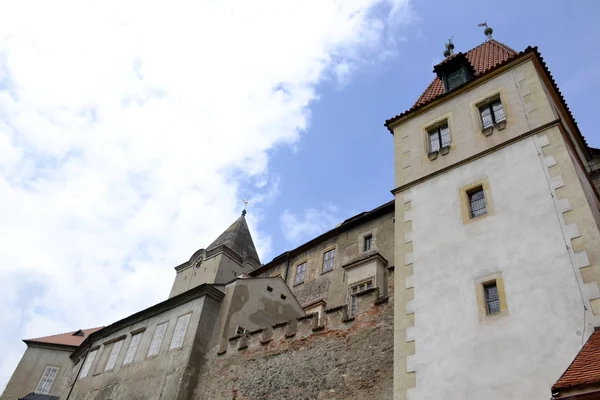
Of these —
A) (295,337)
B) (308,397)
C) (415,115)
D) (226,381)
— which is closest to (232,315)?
(226,381)

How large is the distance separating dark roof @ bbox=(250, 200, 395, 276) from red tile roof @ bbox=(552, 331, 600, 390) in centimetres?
1590

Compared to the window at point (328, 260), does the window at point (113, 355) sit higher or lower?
lower

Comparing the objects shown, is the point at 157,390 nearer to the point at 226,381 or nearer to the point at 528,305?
the point at 226,381

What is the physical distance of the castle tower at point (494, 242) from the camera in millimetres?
9367

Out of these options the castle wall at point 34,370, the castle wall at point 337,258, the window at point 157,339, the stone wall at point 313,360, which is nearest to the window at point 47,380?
the castle wall at point 34,370

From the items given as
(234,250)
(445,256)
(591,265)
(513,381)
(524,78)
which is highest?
(234,250)

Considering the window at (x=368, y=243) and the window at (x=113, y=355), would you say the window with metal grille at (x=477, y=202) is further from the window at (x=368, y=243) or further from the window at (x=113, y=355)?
the window at (x=113, y=355)

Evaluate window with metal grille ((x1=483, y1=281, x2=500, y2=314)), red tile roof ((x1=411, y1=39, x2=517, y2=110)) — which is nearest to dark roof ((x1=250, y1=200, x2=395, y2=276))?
red tile roof ((x1=411, y1=39, x2=517, y2=110))

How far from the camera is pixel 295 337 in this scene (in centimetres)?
1675

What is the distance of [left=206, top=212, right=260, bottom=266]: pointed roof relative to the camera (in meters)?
34.8

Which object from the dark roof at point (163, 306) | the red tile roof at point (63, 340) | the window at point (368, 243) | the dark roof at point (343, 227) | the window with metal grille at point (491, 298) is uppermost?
the dark roof at point (343, 227)

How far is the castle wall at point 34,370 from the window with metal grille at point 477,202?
3098cm

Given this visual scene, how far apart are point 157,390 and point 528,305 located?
15.2 m

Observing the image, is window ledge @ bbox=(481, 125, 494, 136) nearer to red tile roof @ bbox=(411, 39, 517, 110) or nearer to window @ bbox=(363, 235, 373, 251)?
red tile roof @ bbox=(411, 39, 517, 110)
